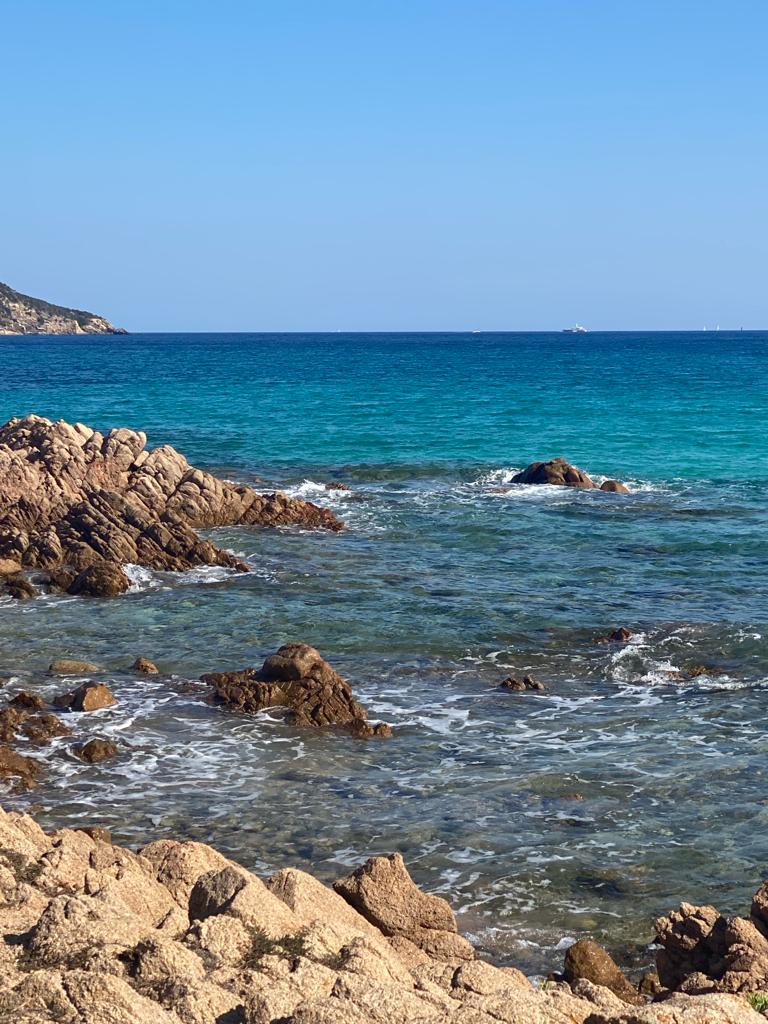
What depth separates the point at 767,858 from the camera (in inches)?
552

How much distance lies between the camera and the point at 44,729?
1789 cm

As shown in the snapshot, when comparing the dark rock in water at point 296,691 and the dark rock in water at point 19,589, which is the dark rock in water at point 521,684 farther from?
the dark rock in water at point 19,589

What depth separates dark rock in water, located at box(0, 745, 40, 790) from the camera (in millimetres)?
16087

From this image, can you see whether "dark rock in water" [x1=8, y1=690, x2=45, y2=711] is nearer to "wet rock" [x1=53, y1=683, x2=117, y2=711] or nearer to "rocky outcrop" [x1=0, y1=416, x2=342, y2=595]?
"wet rock" [x1=53, y1=683, x2=117, y2=711]

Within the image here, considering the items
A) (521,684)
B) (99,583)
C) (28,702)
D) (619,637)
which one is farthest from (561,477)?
(28,702)

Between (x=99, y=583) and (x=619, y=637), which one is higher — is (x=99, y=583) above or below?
below

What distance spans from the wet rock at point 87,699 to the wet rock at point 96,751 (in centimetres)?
170

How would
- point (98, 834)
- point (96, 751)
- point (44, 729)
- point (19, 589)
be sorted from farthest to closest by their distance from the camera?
point (19, 589) < point (44, 729) < point (96, 751) < point (98, 834)

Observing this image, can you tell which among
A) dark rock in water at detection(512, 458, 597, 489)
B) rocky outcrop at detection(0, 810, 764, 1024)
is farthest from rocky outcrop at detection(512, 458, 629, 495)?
rocky outcrop at detection(0, 810, 764, 1024)

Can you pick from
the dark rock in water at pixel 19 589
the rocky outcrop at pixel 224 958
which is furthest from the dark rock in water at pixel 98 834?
the dark rock in water at pixel 19 589

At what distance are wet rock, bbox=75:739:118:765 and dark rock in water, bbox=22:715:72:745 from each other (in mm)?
747

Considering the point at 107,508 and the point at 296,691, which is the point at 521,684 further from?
the point at 107,508

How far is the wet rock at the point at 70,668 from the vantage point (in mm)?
21047

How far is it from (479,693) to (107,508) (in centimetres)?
1419
